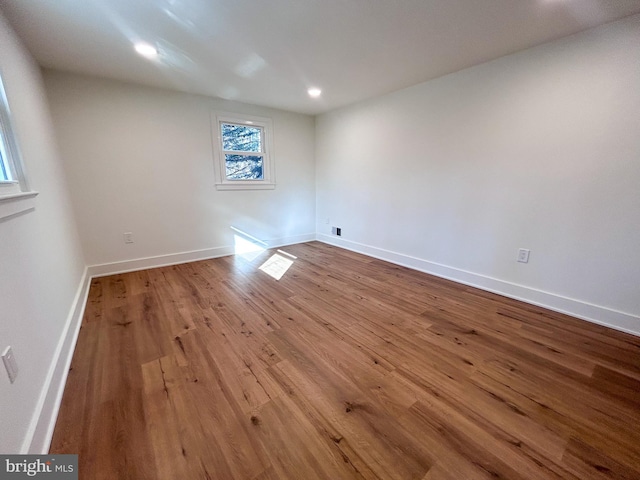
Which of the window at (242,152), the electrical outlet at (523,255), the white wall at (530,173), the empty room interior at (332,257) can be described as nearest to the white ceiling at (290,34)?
the empty room interior at (332,257)

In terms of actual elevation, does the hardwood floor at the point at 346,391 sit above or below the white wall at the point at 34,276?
below

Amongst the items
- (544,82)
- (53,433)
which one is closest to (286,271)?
(53,433)

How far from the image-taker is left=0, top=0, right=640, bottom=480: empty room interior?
1.17 m

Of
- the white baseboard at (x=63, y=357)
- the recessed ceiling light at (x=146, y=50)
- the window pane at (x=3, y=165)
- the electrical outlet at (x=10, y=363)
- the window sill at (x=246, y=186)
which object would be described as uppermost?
the recessed ceiling light at (x=146, y=50)

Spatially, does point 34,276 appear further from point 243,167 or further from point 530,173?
point 530,173

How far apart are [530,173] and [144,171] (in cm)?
418

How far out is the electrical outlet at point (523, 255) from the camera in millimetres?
2432

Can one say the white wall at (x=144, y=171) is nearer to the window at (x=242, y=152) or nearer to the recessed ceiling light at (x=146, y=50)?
the window at (x=242, y=152)

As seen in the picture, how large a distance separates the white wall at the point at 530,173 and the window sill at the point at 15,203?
132 inches

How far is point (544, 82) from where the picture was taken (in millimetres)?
2166

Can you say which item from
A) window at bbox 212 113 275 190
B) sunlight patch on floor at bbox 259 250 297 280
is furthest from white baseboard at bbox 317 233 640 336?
window at bbox 212 113 275 190

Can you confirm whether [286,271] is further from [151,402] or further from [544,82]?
[544,82]

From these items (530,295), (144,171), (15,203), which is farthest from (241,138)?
(530,295)

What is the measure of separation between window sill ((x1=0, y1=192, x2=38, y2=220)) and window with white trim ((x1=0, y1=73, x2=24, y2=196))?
65 mm
